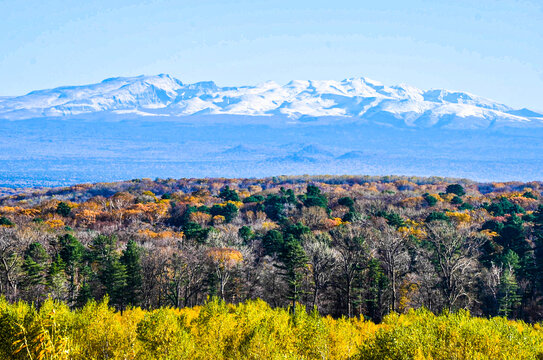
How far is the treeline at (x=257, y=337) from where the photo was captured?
29.0 meters

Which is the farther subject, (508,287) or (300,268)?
(300,268)

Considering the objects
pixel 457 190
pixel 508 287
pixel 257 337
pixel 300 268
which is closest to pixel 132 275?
pixel 300 268

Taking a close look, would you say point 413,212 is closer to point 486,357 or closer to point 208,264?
point 208,264

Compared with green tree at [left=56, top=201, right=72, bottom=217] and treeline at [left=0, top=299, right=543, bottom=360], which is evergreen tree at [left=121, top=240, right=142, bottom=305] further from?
green tree at [left=56, top=201, right=72, bottom=217]

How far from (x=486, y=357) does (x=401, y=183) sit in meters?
151

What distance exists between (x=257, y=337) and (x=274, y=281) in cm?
3134

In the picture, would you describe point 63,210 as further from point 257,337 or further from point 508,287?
point 257,337

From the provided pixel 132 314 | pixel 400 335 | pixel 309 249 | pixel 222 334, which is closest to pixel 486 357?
pixel 400 335

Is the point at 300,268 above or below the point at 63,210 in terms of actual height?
below

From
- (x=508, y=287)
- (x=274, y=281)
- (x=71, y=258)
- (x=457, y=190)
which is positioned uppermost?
(x=71, y=258)

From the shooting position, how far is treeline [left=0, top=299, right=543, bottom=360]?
95.3 ft

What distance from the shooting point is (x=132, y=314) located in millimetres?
Answer: 40906

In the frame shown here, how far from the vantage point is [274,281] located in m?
62.8

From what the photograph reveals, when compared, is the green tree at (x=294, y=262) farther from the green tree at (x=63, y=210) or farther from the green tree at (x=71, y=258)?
the green tree at (x=63, y=210)
